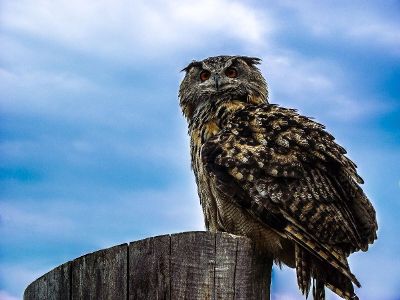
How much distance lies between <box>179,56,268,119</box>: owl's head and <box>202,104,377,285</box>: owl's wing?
982mm

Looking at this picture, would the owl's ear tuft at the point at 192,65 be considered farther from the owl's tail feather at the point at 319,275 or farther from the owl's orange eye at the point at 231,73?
the owl's tail feather at the point at 319,275

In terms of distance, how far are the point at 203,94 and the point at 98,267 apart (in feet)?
9.98

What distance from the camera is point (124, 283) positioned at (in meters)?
2.84

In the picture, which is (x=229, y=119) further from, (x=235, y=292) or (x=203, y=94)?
(x=235, y=292)

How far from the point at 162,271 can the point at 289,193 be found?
1563 millimetres

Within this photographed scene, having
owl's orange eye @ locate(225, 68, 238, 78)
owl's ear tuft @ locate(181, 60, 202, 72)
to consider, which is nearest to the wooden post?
owl's orange eye @ locate(225, 68, 238, 78)

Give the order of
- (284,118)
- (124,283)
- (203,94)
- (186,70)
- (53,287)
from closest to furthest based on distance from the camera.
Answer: (124,283), (53,287), (284,118), (203,94), (186,70)

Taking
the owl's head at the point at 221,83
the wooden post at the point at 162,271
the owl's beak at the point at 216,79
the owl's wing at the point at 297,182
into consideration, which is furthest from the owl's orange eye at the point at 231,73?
the wooden post at the point at 162,271

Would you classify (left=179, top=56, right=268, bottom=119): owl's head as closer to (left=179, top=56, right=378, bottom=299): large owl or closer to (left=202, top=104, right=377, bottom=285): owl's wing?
(left=179, top=56, right=378, bottom=299): large owl

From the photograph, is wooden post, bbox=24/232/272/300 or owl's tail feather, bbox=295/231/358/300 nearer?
wooden post, bbox=24/232/272/300

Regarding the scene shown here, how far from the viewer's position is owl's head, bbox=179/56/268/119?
5680mm

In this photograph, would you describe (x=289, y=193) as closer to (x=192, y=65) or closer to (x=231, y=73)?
(x=231, y=73)

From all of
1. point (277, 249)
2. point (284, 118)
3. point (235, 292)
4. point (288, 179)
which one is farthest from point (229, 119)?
point (235, 292)

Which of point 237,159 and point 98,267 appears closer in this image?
point 98,267
